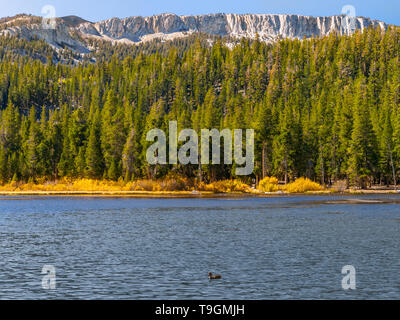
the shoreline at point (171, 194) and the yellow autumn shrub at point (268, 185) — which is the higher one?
the yellow autumn shrub at point (268, 185)

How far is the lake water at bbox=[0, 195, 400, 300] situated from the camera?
21.3 meters

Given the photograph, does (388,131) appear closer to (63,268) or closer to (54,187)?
(54,187)

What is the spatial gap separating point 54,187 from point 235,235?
77.8 meters

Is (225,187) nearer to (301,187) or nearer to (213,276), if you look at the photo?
(301,187)

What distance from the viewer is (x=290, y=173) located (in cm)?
10694

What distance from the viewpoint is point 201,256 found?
29656mm

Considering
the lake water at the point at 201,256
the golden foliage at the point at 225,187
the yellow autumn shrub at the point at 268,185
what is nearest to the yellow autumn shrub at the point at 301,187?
the yellow autumn shrub at the point at 268,185

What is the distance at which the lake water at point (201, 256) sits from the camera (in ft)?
69.9

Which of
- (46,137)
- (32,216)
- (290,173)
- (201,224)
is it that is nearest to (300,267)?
(201,224)

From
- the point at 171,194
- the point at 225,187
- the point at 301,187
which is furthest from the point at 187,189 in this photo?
the point at 301,187

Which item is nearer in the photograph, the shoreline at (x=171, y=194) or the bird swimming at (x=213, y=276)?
the bird swimming at (x=213, y=276)

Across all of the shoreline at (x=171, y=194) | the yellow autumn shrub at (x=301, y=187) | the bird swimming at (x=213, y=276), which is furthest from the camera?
the yellow autumn shrub at (x=301, y=187)

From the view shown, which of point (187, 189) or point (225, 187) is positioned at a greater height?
point (225, 187)

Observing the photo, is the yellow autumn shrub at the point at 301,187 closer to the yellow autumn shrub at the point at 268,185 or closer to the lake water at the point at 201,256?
the yellow autumn shrub at the point at 268,185
